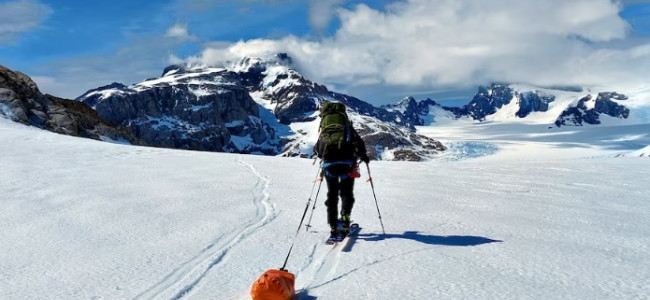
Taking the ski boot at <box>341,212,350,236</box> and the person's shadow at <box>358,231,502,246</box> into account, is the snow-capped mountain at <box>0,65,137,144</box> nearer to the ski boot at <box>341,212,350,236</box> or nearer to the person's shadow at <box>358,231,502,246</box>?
the ski boot at <box>341,212,350,236</box>

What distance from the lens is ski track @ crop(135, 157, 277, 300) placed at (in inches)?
218

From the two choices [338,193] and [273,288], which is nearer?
[273,288]

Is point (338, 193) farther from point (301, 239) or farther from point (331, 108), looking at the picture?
point (331, 108)

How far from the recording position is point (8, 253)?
6.75 metres

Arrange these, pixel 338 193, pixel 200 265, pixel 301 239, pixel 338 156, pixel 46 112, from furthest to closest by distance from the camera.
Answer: pixel 46 112
pixel 338 193
pixel 338 156
pixel 301 239
pixel 200 265

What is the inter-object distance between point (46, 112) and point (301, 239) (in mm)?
43877

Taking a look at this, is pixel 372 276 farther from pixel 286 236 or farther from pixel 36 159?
pixel 36 159

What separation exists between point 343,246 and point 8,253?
16.5 ft

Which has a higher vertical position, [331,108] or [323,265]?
[331,108]

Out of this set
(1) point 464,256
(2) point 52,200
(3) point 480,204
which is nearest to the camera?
(1) point 464,256

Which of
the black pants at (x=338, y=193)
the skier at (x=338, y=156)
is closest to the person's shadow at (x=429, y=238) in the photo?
the skier at (x=338, y=156)

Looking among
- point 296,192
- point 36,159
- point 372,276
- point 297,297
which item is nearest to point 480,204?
point 296,192

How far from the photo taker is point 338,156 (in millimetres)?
8367

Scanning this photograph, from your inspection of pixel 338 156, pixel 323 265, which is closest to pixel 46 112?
pixel 338 156
